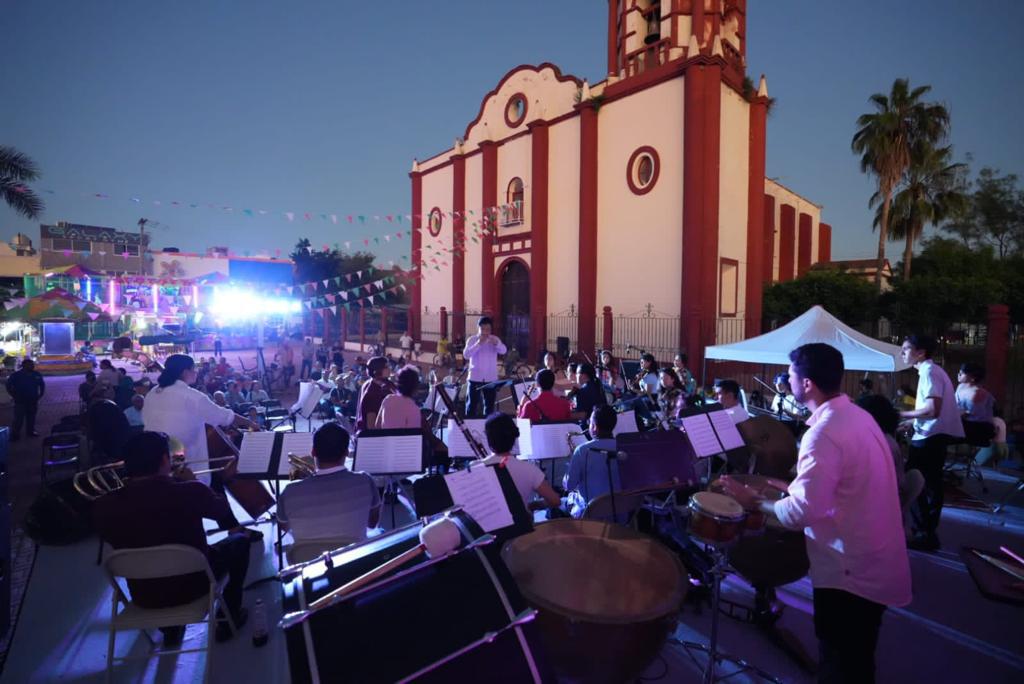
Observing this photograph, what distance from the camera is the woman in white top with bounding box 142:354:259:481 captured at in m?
5.07

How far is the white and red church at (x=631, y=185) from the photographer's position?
1543cm

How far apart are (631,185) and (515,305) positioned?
22.5ft

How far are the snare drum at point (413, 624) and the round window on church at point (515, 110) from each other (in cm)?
2154

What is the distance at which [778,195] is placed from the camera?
3008 cm

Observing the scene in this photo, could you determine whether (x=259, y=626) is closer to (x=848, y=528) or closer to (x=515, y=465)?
(x=515, y=465)

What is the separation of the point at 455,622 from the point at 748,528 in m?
1.93

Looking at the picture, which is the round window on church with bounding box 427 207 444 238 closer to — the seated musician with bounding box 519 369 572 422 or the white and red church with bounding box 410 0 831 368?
the white and red church with bounding box 410 0 831 368

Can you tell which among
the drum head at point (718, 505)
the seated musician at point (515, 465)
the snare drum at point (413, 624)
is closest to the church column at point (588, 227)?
the seated musician at point (515, 465)

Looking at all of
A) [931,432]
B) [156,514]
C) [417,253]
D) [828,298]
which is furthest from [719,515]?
[417,253]

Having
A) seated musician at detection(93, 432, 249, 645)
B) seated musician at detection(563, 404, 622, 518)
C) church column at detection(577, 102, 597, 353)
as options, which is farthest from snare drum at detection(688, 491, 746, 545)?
church column at detection(577, 102, 597, 353)

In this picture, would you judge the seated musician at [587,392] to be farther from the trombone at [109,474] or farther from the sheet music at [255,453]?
the trombone at [109,474]

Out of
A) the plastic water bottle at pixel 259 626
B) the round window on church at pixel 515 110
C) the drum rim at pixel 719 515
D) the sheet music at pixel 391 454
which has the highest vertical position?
the round window on church at pixel 515 110

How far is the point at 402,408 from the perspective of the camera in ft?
19.0

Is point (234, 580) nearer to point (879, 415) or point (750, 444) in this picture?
point (750, 444)
